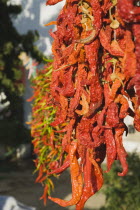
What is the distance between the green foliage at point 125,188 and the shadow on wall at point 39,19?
465cm

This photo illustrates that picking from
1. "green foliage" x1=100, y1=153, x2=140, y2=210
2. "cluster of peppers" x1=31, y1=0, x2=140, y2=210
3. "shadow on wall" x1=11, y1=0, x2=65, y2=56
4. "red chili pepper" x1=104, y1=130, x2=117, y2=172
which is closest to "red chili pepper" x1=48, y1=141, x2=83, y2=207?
"cluster of peppers" x1=31, y1=0, x2=140, y2=210

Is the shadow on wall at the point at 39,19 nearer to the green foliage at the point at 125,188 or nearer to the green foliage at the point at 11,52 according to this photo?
the green foliage at the point at 11,52

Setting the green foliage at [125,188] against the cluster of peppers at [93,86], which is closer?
the cluster of peppers at [93,86]

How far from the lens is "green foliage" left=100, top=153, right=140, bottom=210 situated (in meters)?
3.59

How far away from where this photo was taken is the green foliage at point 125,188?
11.8ft

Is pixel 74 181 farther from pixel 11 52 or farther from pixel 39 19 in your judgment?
pixel 39 19

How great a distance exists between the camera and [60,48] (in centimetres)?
105

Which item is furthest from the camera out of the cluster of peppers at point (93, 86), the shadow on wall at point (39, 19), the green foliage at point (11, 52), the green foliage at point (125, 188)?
the shadow on wall at point (39, 19)

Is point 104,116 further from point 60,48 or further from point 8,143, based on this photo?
point 8,143

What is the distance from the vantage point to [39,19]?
8.14 m

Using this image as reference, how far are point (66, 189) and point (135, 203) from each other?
9.63ft

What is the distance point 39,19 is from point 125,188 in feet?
18.2

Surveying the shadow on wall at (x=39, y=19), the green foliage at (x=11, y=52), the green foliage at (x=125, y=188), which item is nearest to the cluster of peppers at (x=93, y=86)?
the green foliage at (x=125, y=188)

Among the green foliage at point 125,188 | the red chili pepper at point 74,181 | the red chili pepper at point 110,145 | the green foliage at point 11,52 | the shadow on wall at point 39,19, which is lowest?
the green foliage at point 125,188
